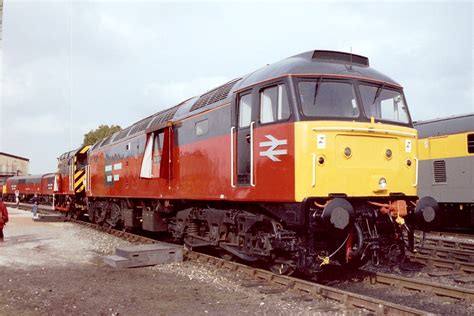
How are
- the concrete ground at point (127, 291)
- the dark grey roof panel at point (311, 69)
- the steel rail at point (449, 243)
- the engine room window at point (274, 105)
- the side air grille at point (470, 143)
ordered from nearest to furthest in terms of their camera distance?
the concrete ground at point (127, 291) → the engine room window at point (274, 105) → the dark grey roof panel at point (311, 69) → the steel rail at point (449, 243) → the side air grille at point (470, 143)

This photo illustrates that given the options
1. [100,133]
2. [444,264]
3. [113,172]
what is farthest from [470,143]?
[100,133]

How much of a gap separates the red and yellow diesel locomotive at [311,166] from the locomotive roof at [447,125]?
8.35 metres

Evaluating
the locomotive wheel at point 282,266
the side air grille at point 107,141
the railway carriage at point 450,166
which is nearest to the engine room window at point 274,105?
the locomotive wheel at point 282,266

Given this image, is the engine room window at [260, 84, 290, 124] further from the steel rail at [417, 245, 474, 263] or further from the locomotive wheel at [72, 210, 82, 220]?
the locomotive wheel at [72, 210, 82, 220]

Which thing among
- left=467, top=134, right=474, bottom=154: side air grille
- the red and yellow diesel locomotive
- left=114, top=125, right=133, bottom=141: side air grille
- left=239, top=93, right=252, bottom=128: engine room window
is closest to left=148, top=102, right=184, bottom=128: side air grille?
left=114, top=125, right=133, bottom=141: side air grille

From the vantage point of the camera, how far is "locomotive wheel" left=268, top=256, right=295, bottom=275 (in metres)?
8.13

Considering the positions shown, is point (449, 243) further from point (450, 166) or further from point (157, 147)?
point (157, 147)

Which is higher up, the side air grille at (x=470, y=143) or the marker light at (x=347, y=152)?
the side air grille at (x=470, y=143)

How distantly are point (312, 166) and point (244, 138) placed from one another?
1901 mm

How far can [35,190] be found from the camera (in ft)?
151

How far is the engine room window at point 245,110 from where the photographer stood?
344 inches

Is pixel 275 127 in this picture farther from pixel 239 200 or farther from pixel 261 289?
pixel 261 289

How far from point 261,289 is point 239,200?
1778mm

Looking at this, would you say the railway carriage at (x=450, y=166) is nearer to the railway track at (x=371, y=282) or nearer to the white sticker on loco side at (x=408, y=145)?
the railway track at (x=371, y=282)
